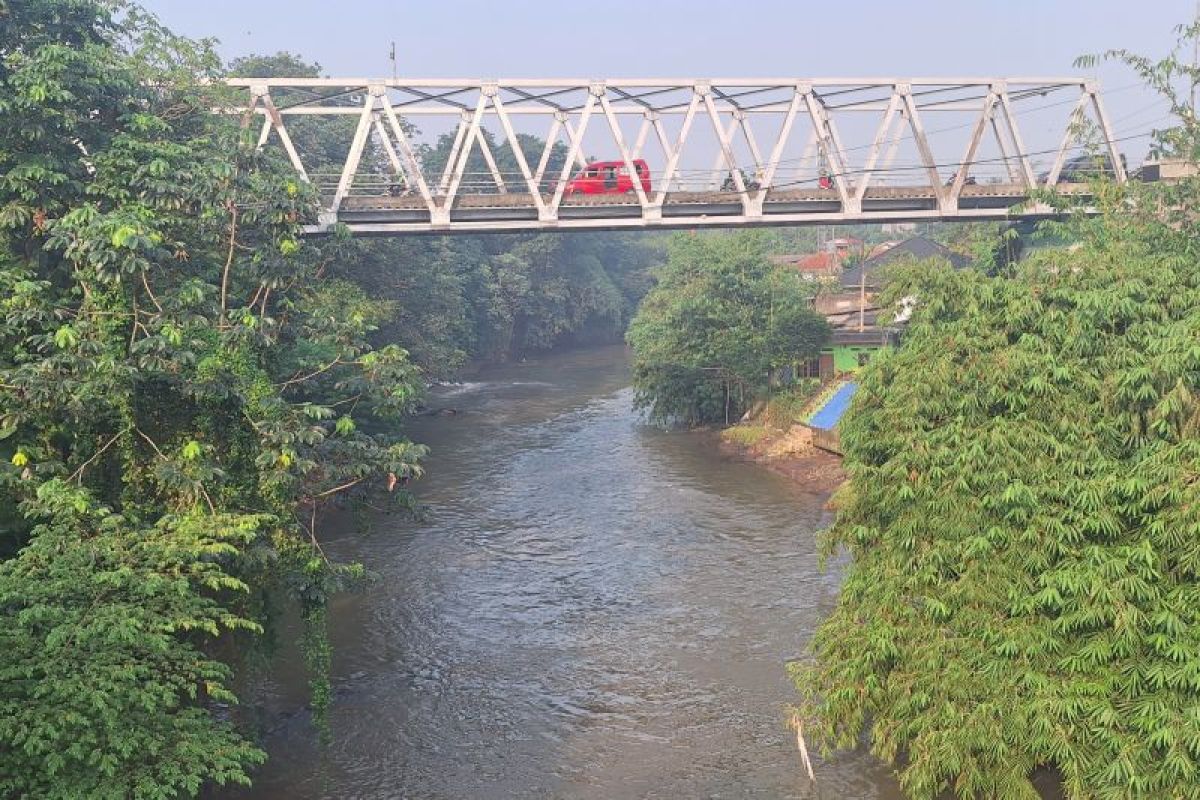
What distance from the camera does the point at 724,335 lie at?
32750 millimetres

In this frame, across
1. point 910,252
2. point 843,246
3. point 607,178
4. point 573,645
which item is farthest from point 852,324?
point 843,246

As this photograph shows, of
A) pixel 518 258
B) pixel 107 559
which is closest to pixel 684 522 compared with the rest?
pixel 107 559

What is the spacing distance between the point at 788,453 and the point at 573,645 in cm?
1434

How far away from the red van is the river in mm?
9416

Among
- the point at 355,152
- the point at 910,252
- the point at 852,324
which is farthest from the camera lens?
the point at 910,252

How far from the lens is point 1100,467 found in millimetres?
9797

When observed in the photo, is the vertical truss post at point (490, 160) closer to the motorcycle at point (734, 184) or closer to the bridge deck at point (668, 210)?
the bridge deck at point (668, 210)

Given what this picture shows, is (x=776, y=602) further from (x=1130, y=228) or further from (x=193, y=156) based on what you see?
(x=193, y=156)

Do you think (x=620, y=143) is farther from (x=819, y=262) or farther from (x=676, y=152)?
(x=819, y=262)

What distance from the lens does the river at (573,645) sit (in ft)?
42.1

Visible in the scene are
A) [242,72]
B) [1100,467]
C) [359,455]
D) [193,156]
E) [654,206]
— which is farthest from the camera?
[242,72]

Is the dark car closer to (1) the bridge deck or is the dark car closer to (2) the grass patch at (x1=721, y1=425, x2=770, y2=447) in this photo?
(1) the bridge deck

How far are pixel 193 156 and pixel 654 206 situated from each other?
15.2 metres

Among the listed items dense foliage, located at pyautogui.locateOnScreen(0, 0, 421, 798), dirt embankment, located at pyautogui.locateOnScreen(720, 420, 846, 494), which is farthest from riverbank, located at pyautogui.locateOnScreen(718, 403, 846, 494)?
dense foliage, located at pyautogui.locateOnScreen(0, 0, 421, 798)
